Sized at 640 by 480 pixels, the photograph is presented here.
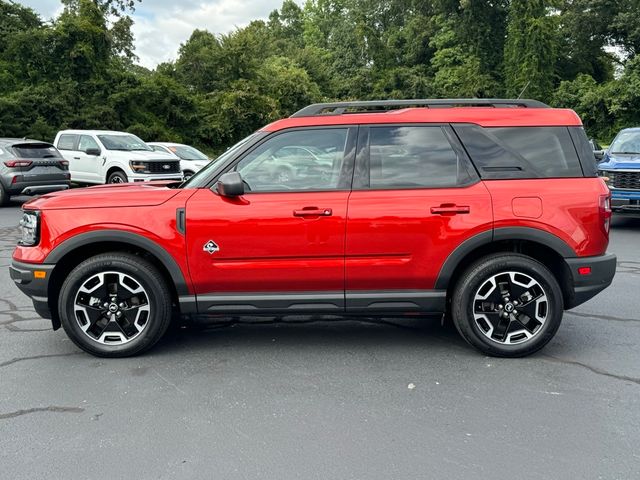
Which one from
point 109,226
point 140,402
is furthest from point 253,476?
point 109,226

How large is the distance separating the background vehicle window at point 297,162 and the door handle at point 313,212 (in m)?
0.20

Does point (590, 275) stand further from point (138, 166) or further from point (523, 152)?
point (138, 166)

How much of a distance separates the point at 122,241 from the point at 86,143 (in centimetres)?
1373

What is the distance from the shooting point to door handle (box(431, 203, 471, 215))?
14.1 ft

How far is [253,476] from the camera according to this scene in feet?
9.32

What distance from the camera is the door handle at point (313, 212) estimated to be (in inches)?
168

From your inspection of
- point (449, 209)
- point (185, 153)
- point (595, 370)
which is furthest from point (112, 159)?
point (595, 370)

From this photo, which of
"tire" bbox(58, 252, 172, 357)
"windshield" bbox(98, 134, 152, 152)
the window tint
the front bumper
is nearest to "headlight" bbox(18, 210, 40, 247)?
the front bumper

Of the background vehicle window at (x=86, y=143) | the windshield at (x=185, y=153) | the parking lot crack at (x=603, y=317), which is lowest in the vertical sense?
the parking lot crack at (x=603, y=317)

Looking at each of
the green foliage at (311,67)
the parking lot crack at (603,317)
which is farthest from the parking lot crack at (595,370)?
the green foliage at (311,67)

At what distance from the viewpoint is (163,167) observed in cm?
1620

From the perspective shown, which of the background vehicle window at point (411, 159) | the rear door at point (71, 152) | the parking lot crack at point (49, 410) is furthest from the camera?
the rear door at point (71, 152)

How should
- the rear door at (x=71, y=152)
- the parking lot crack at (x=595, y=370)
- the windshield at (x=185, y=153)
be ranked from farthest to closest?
1. the windshield at (x=185, y=153)
2. the rear door at (x=71, y=152)
3. the parking lot crack at (x=595, y=370)

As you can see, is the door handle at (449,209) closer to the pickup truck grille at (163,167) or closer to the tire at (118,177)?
the pickup truck grille at (163,167)
